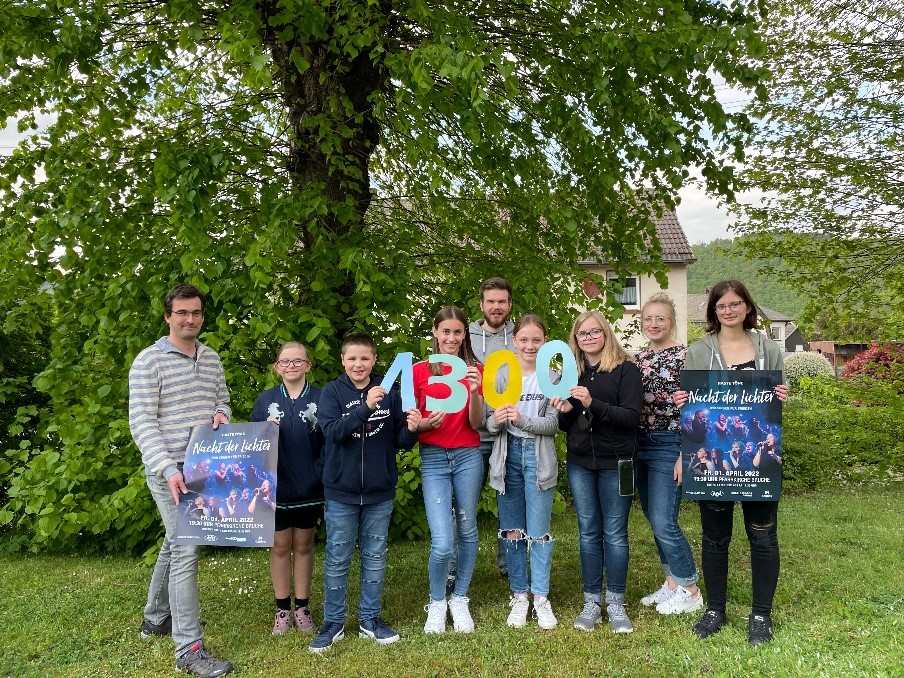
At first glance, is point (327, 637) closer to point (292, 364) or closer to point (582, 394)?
point (292, 364)

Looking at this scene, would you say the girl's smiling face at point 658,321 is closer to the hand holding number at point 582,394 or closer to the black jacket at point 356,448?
the hand holding number at point 582,394

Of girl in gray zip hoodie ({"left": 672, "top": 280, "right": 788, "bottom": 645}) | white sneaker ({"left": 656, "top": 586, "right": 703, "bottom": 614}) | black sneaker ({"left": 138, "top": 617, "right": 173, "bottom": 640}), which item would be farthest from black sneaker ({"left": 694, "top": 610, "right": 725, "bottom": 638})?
black sneaker ({"left": 138, "top": 617, "right": 173, "bottom": 640})

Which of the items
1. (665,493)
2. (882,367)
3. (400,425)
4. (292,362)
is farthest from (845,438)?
(292,362)

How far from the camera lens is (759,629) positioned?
410 centimetres

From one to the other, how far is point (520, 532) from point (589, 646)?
0.79 metres

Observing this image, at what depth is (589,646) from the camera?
4133 millimetres

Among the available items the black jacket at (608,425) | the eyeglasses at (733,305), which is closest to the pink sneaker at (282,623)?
the black jacket at (608,425)

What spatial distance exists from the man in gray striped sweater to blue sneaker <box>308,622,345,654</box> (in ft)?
1.63

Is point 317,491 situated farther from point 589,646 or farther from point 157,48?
point 157,48

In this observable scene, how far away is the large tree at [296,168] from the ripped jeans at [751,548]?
268 centimetres

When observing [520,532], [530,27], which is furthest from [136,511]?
[530,27]

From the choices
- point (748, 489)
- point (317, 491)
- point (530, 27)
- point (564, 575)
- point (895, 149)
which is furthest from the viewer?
point (895, 149)

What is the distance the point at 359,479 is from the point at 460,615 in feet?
3.74

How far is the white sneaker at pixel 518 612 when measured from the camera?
4.49 m
